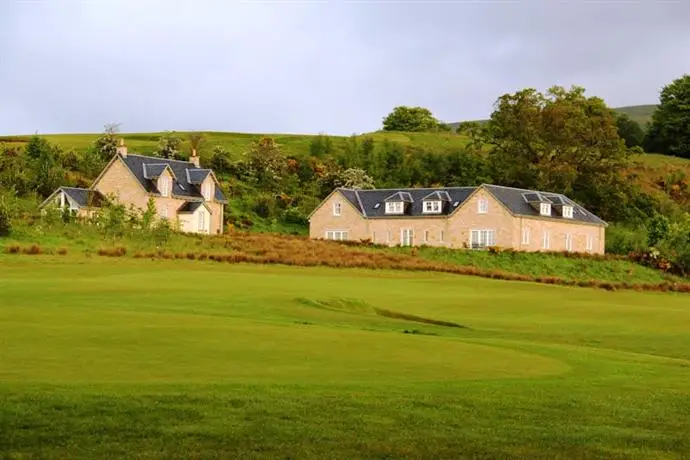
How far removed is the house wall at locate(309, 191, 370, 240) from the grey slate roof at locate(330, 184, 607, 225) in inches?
20.9

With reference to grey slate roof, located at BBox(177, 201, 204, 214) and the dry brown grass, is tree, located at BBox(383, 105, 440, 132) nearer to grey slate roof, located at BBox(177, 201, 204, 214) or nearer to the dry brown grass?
grey slate roof, located at BBox(177, 201, 204, 214)

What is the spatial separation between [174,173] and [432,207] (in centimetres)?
2152

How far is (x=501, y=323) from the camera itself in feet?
117

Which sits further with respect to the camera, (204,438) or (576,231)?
(576,231)

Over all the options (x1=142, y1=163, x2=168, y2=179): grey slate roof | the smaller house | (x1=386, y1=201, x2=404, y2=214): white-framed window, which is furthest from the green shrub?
(x1=386, y1=201, x2=404, y2=214): white-framed window

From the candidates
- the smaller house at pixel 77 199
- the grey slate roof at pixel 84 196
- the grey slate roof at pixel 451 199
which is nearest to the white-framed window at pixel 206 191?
the grey slate roof at pixel 84 196

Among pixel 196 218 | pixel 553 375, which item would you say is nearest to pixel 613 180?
pixel 196 218

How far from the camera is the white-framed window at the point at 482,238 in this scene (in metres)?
83.6

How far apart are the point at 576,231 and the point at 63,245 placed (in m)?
47.1

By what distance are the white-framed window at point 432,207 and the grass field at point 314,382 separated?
5031 cm

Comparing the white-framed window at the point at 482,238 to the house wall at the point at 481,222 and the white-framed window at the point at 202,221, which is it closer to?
the house wall at the point at 481,222

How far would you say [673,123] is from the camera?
139625mm

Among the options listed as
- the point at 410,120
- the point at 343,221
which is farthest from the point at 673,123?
the point at 343,221

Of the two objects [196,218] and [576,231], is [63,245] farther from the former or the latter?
[576,231]
